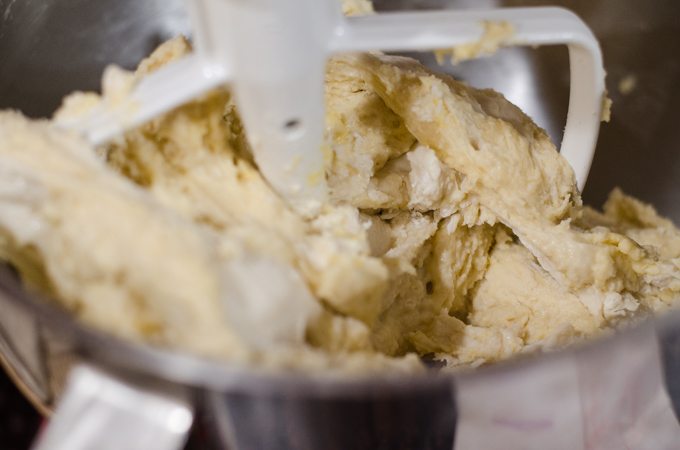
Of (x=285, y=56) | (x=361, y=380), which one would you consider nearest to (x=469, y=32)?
(x=285, y=56)

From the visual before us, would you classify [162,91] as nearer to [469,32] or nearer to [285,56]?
[285,56]

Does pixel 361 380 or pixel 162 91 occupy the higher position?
pixel 162 91

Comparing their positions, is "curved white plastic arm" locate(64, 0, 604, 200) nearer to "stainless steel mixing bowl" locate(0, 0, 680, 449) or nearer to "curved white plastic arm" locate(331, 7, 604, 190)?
"curved white plastic arm" locate(331, 7, 604, 190)

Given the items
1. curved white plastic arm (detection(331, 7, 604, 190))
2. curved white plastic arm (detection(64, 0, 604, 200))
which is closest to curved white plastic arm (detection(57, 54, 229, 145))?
curved white plastic arm (detection(64, 0, 604, 200))

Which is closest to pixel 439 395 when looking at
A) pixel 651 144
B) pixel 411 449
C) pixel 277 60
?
pixel 411 449

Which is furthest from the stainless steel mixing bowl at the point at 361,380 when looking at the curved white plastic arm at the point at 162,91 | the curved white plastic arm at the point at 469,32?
the curved white plastic arm at the point at 469,32

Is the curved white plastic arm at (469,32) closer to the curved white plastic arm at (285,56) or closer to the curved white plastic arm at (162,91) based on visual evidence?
the curved white plastic arm at (285,56)

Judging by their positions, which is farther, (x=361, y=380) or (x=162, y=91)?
(x=162, y=91)
